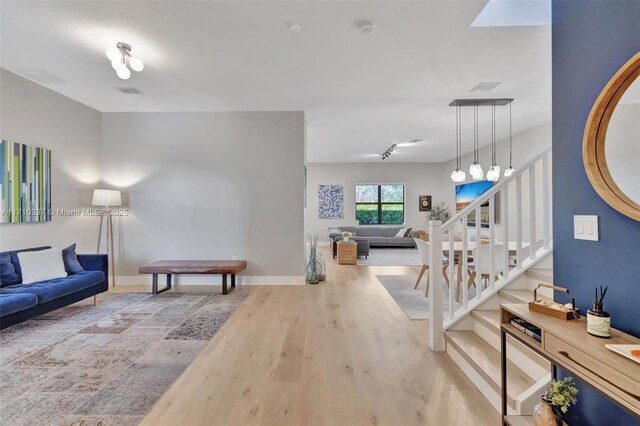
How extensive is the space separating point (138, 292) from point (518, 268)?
5.11 metres

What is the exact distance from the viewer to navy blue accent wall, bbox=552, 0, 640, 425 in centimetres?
119

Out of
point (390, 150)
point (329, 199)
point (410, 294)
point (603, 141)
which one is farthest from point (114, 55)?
point (329, 199)

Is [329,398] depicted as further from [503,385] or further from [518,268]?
[518,268]

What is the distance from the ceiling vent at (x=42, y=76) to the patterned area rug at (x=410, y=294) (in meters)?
5.45

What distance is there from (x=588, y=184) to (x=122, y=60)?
154 inches

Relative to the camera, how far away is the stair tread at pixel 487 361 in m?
1.87

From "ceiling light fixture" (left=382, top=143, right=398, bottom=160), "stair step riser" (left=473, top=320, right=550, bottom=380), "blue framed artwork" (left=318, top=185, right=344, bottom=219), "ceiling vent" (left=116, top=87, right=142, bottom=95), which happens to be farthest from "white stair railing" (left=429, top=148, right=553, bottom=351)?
"blue framed artwork" (left=318, top=185, right=344, bottom=219)

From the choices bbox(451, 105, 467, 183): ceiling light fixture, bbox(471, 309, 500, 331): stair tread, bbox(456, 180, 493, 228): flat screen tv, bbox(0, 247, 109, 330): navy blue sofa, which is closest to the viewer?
bbox(471, 309, 500, 331): stair tread

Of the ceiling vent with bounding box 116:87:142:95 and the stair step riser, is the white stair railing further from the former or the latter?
the ceiling vent with bounding box 116:87:142:95

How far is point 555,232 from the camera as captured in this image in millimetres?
1582

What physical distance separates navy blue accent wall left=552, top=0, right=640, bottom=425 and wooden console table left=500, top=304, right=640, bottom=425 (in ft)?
0.59

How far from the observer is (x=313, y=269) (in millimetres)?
5098

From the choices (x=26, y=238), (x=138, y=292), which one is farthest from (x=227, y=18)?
(x=138, y=292)

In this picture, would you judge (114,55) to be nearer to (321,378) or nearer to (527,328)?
(321,378)
